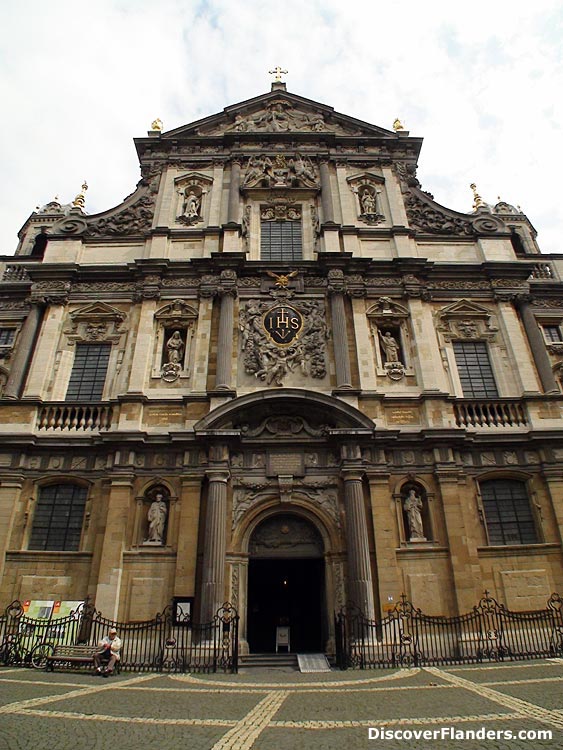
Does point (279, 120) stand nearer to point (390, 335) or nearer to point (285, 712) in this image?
point (390, 335)

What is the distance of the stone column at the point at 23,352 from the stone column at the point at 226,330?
6.54m

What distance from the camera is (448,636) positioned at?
1273 cm

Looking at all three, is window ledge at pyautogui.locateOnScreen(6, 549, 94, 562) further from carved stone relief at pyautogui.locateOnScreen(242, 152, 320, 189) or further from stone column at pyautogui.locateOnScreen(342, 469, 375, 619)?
carved stone relief at pyautogui.locateOnScreen(242, 152, 320, 189)

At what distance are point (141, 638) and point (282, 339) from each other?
9.85 meters

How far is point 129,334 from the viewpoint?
17609 millimetres

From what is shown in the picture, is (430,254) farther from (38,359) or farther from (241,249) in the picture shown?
(38,359)

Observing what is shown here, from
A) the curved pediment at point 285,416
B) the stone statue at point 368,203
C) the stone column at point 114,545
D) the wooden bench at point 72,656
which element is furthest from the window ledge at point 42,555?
the stone statue at point 368,203

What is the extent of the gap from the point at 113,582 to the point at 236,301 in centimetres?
989

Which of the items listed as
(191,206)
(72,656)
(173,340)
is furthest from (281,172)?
(72,656)

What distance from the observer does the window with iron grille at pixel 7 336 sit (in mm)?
18453

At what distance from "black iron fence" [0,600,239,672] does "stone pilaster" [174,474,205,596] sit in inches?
26.8

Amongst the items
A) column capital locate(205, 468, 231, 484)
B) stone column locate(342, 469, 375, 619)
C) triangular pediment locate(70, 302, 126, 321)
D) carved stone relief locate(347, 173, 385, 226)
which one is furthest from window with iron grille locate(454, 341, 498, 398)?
triangular pediment locate(70, 302, 126, 321)

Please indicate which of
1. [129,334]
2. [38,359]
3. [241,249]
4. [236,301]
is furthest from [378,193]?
[38,359]

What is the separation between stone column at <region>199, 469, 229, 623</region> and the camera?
1281cm
